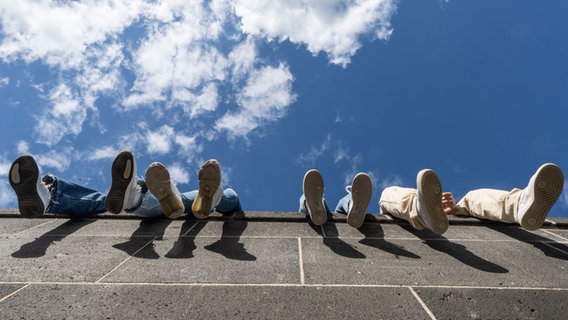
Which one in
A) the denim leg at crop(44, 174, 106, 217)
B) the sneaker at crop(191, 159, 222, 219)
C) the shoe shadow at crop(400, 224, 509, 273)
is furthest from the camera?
the denim leg at crop(44, 174, 106, 217)

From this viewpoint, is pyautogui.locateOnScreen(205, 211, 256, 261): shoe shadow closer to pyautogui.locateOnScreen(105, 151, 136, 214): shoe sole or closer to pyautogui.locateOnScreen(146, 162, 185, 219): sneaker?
pyautogui.locateOnScreen(146, 162, 185, 219): sneaker

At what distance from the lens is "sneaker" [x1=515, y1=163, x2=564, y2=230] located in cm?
276

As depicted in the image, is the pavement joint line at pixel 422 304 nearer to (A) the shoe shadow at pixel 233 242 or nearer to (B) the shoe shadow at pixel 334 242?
(B) the shoe shadow at pixel 334 242

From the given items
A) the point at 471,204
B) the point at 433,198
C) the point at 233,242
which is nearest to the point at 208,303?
the point at 233,242

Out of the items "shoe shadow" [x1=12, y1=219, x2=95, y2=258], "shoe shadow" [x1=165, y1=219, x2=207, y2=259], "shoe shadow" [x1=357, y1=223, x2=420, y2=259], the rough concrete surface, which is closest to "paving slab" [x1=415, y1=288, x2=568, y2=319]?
the rough concrete surface

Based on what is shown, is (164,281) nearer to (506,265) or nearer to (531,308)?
(531,308)

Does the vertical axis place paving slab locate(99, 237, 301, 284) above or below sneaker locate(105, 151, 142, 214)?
below

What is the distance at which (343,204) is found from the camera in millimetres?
3971

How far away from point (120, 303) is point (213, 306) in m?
0.51

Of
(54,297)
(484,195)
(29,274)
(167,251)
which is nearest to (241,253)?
(167,251)

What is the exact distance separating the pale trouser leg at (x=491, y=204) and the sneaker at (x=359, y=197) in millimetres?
1241

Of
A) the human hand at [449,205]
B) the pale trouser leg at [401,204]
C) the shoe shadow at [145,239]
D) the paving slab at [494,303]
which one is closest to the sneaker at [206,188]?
the shoe shadow at [145,239]

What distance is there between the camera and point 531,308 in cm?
194

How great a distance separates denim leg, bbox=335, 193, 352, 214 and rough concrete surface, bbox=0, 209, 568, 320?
0.21 m
